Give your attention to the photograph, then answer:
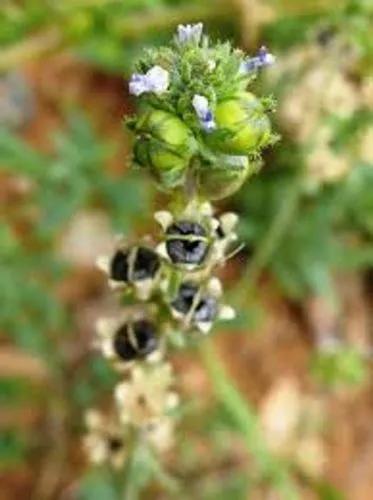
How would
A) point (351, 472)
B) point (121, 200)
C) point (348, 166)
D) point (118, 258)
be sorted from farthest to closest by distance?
point (351, 472) → point (121, 200) → point (348, 166) → point (118, 258)

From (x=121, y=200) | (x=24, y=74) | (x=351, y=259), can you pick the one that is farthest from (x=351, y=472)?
(x=24, y=74)

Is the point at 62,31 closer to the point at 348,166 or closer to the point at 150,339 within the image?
the point at 348,166

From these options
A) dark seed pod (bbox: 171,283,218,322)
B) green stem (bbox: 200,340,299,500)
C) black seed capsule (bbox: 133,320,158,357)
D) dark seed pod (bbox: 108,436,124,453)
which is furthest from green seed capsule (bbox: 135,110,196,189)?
green stem (bbox: 200,340,299,500)

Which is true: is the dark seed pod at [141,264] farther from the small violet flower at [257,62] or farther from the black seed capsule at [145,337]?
the small violet flower at [257,62]

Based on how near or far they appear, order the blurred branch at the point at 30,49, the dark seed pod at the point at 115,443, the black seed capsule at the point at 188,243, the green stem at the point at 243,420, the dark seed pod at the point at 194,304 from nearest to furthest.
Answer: the black seed capsule at the point at 188,243
the dark seed pod at the point at 194,304
the dark seed pod at the point at 115,443
the green stem at the point at 243,420
the blurred branch at the point at 30,49

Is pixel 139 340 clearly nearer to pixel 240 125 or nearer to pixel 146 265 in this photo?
pixel 146 265

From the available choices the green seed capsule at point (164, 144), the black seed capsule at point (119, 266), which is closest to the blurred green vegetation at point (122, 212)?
the black seed capsule at point (119, 266)

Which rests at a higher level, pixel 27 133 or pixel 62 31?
pixel 27 133
